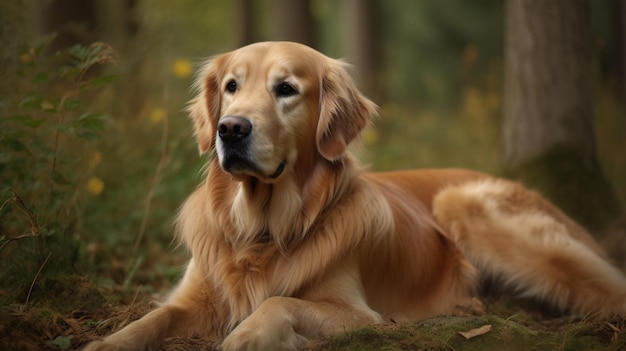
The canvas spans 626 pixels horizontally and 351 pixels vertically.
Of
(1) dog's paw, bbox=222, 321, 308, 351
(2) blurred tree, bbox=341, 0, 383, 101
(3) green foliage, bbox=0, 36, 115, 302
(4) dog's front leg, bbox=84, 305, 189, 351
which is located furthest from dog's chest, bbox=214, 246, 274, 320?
(2) blurred tree, bbox=341, 0, 383, 101

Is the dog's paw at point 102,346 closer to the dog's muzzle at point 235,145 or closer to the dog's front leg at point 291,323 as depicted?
the dog's front leg at point 291,323

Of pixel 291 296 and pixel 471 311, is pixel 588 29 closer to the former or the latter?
pixel 471 311

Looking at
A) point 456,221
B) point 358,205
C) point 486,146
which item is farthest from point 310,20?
point 358,205

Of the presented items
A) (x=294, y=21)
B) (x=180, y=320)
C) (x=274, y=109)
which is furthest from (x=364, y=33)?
(x=180, y=320)

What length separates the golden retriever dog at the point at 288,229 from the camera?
9.48ft

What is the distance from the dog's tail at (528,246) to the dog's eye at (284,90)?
147cm

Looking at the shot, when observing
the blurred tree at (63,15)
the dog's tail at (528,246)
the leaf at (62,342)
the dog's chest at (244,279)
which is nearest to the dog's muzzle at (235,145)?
the dog's chest at (244,279)

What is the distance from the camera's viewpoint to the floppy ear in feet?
11.2

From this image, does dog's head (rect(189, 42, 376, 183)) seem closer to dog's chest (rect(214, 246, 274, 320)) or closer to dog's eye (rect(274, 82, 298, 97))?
dog's eye (rect(274, 82, 298, 97))

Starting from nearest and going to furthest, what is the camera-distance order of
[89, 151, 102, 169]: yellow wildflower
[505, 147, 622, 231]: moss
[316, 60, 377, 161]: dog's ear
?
[316, 60, 377, 161]: dog's ear, [89, 151, 102, 169]: yellow wildflower, [505, 147, 622, 231]: moss

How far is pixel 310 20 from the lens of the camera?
29.9 ft

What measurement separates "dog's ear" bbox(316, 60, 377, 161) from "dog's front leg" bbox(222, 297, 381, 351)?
703 mm

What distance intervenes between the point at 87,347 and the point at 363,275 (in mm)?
1406

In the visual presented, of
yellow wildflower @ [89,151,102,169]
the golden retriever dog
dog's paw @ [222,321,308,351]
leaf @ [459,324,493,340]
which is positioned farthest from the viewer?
yellow wildflower @ [89,151,102,169]
